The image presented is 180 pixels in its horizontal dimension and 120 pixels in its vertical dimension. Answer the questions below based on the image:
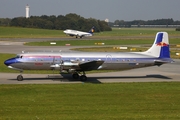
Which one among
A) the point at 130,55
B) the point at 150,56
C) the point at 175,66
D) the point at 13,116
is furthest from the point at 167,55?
the point at 13,116

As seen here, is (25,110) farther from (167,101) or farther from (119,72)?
(119,72)

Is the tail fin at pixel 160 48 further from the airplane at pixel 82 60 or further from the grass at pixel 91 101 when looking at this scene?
the grass at pixel 91 101

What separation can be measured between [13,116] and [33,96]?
5891 mm

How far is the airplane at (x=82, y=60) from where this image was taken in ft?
105

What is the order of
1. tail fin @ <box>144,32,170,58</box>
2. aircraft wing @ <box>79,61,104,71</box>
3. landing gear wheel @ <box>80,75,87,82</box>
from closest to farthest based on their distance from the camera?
aircraft wing @ <box>79,61,104,71</box>
landing gear wheel @ <box>80,75,87,82</box>
tail fin @ <box>144,32,170,58</box>

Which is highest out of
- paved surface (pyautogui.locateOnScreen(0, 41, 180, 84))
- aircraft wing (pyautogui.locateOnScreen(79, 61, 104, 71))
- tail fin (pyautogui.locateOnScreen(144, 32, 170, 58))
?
tail fin (pyautogui.locateOnScreen(144, 32, 170, 58))

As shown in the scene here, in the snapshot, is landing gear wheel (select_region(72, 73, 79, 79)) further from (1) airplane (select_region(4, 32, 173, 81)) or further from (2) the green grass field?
(2) the green grass field

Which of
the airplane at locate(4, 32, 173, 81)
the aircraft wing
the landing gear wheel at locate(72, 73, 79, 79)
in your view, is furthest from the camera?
the landing gear wheel at locate(72, 73, 79, 79)

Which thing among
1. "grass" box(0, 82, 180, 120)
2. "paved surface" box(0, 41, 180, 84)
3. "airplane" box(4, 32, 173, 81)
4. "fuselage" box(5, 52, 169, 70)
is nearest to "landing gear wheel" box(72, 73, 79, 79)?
"airplane" box(4, 32, 173, 81)

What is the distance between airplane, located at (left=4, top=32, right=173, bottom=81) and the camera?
105 ft

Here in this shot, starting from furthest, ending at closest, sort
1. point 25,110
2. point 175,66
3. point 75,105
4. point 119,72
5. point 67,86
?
point 175,66, point 119,72, point 67,86, point 75,105, point 25,110

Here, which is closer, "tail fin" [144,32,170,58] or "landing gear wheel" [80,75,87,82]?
"landing gear wheel" [80,75,87,82]

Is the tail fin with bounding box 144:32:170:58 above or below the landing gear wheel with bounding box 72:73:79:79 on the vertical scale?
above

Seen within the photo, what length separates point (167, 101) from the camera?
22906mm
